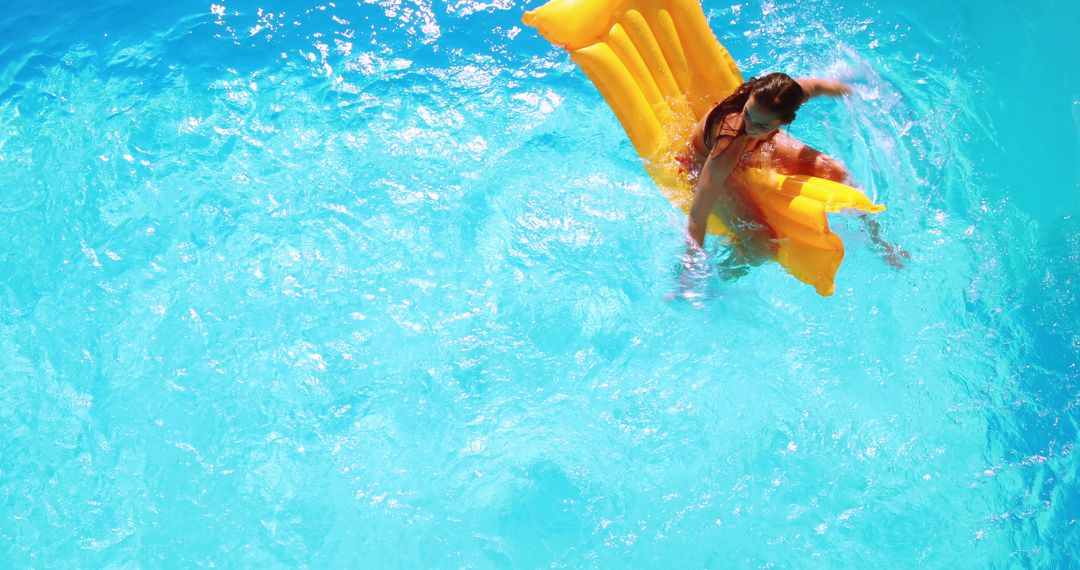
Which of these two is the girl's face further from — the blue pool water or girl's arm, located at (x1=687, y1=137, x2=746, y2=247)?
the blue pool water

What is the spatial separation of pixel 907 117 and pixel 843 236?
3.58 feet

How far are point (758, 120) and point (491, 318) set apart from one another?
5.42ft

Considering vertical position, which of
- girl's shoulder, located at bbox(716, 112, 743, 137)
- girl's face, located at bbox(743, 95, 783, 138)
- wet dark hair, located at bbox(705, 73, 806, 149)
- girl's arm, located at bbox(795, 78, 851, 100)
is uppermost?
wet dark hair, located at bbox(705, 73, 806, 149)

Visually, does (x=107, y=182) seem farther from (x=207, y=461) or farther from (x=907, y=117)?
(x=907, y=117)

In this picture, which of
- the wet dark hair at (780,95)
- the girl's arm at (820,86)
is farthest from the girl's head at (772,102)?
the girl's arm at (820,86)

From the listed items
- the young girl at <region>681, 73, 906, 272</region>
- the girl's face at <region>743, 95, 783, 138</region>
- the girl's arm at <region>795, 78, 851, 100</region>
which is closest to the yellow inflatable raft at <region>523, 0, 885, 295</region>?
the young girl at <region>681, 73, 906, 272</region>

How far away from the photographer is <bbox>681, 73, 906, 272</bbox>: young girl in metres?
2.75

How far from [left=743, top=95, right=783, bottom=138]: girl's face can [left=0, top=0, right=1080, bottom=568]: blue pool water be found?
3.72 ft

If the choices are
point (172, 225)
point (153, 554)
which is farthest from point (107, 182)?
point (153, 554)

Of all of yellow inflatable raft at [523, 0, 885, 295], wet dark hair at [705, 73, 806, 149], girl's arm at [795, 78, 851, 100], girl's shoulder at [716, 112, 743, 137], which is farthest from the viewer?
yellow inflatable raft at [523, 0, 885, 295]

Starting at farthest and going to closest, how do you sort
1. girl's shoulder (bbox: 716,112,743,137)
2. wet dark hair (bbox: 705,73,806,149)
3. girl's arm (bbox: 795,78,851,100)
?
1. girl's arm (bbox: 795,78,851,100)
2. girl's shoulder (bbox: 716,112,743,137)
3. wet dark hair (bbox: 705,73,806,149)

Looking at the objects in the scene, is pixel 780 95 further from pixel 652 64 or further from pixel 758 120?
pixel 652 64

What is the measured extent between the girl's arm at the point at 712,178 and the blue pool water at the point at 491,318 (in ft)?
2.38

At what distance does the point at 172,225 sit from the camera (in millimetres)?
4125
